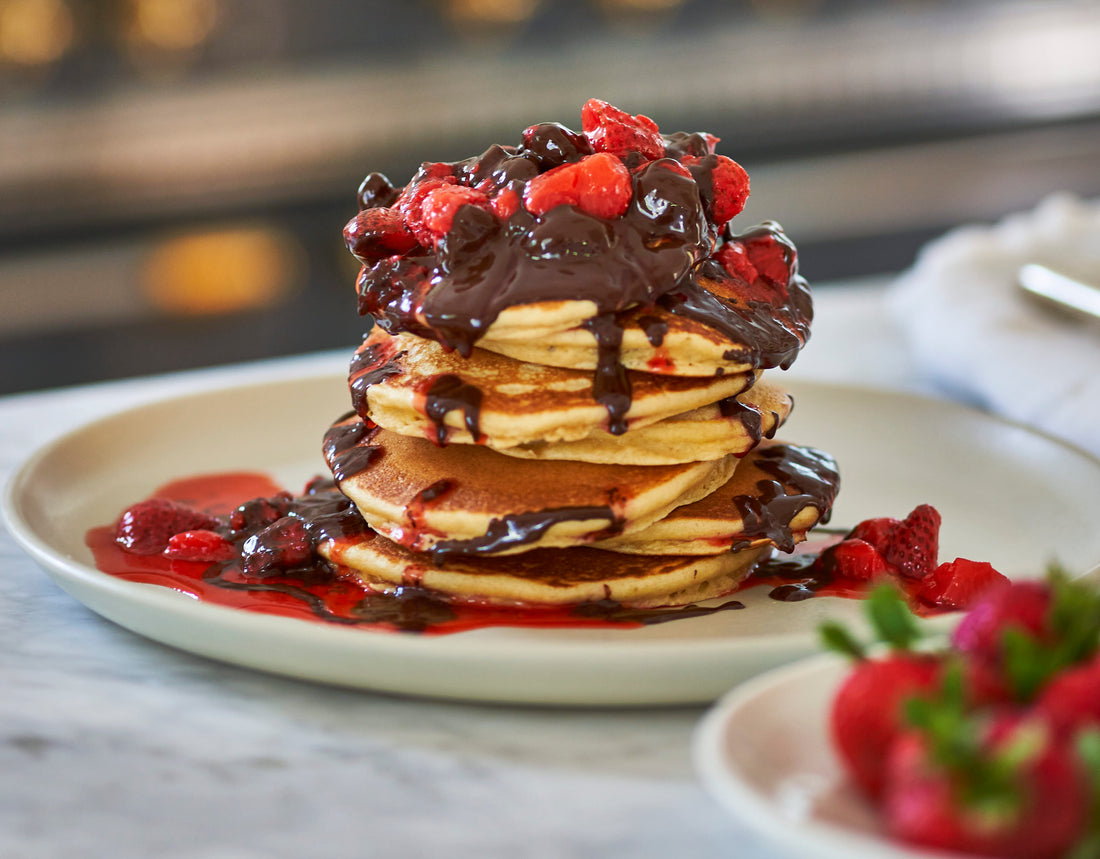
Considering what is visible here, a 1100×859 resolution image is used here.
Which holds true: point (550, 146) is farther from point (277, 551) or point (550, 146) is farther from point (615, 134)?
point (277, 551)

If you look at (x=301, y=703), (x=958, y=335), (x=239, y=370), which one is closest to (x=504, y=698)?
(x=301, y=703)

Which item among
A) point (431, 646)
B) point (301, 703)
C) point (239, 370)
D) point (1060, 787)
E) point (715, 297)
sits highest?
point (715, 297)

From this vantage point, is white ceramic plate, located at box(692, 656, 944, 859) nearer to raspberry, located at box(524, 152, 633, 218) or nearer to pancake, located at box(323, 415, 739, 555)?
pancake, located at box(323, 415, 739, 555)

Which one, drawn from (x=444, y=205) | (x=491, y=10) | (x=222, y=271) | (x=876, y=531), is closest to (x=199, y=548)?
(x=444, y=205)

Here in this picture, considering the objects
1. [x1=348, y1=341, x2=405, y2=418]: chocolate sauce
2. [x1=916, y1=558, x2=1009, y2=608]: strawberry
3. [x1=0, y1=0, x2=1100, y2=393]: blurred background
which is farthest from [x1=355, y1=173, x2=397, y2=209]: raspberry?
[x1=0, y1=0, x2=1100, y2=393]: blurred background

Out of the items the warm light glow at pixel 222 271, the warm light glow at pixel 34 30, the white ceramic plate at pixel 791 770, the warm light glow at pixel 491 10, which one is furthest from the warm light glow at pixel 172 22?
the white ceramic plate at pixel 791 770

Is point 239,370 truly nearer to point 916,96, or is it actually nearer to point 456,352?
point 456,352
